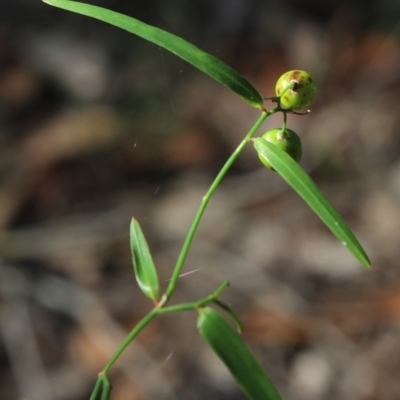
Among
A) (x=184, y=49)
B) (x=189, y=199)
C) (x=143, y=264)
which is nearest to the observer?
(x=184, y=49)

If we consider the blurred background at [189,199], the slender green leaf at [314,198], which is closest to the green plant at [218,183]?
the slender green leaf at [314,198]

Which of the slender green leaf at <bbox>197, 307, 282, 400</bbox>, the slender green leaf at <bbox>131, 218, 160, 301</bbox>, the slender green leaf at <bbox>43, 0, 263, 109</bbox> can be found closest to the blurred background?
the slender green leaf at <bbox>131, 218, 160, 301</bbox>

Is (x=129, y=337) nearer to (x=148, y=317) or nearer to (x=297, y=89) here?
(x=148, y=317)

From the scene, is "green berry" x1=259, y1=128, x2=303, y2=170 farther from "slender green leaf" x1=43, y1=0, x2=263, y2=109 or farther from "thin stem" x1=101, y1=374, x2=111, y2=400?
"thin stem" x1=101, y1=374, x2=111, y2=400

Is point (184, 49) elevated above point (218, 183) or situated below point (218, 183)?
above

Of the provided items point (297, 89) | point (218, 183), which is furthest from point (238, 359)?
point (297, 89)
